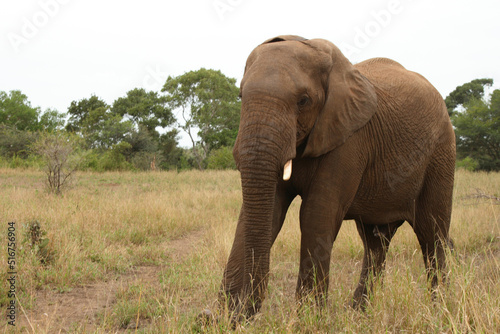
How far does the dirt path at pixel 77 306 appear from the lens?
3.34m

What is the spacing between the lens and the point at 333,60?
127 inches

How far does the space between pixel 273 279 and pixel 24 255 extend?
2.72 metres

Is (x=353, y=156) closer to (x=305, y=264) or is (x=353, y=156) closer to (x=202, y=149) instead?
(x=305, y=264)

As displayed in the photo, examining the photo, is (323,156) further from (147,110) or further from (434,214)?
(147,110)

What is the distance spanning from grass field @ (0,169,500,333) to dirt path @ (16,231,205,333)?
0.01 m

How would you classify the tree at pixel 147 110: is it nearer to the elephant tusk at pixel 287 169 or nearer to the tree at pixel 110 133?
the tree at pixel 110 133

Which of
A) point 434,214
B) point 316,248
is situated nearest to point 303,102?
point 316,248

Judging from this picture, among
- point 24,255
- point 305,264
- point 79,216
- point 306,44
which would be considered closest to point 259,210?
point 305,264

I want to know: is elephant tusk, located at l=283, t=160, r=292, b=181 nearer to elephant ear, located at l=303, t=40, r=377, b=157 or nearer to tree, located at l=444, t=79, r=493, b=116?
elephant ear, located at l=303, t=40, r=377, b=157

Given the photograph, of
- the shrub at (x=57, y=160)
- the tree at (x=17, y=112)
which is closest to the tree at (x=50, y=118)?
the tree at (x=17, y=112)

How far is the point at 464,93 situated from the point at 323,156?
103ft

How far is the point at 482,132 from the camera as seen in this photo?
72.3ft

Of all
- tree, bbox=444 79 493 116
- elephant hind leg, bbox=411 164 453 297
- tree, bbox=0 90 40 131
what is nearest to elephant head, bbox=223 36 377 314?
elephant hind leg, bbox=411 164 453 297

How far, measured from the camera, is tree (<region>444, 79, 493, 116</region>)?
30.4 m
